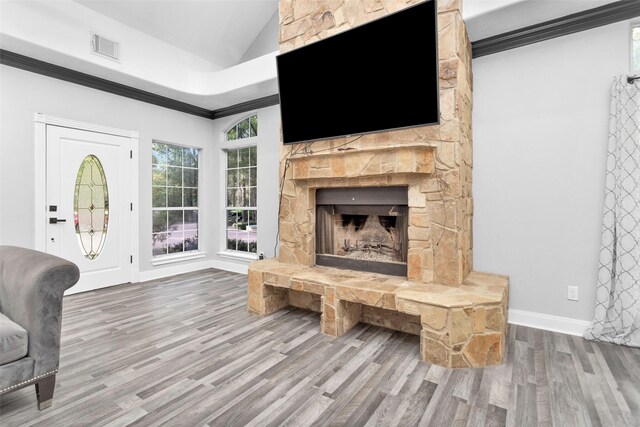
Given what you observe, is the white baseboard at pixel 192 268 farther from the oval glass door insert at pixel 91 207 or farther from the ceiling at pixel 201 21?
the ceiling at pixel 201 21

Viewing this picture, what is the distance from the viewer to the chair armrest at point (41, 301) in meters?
1.64

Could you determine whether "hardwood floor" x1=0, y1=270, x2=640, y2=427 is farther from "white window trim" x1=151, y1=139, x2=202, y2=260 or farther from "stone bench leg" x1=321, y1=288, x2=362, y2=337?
"white window trim" x1=151, y1=139, x2=202, y2=260

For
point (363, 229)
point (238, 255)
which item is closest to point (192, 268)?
point (238, 255)

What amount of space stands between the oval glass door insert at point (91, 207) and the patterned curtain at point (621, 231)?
5293mm

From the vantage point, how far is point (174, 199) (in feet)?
16.3

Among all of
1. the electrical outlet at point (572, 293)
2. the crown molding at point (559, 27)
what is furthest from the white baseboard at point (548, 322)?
the crown molding at point (559, 27)

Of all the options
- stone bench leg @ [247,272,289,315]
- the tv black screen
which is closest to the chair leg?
stone bench leg @ [247,272,289,315]

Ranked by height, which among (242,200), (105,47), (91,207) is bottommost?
(91,207)

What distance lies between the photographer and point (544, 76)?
2.78 meters

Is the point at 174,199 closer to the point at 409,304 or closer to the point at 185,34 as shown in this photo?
the point at 185,34

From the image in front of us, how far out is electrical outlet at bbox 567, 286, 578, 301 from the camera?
2.68m

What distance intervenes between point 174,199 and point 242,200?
3.42 feet

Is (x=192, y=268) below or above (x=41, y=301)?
below

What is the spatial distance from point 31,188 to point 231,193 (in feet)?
8.17
